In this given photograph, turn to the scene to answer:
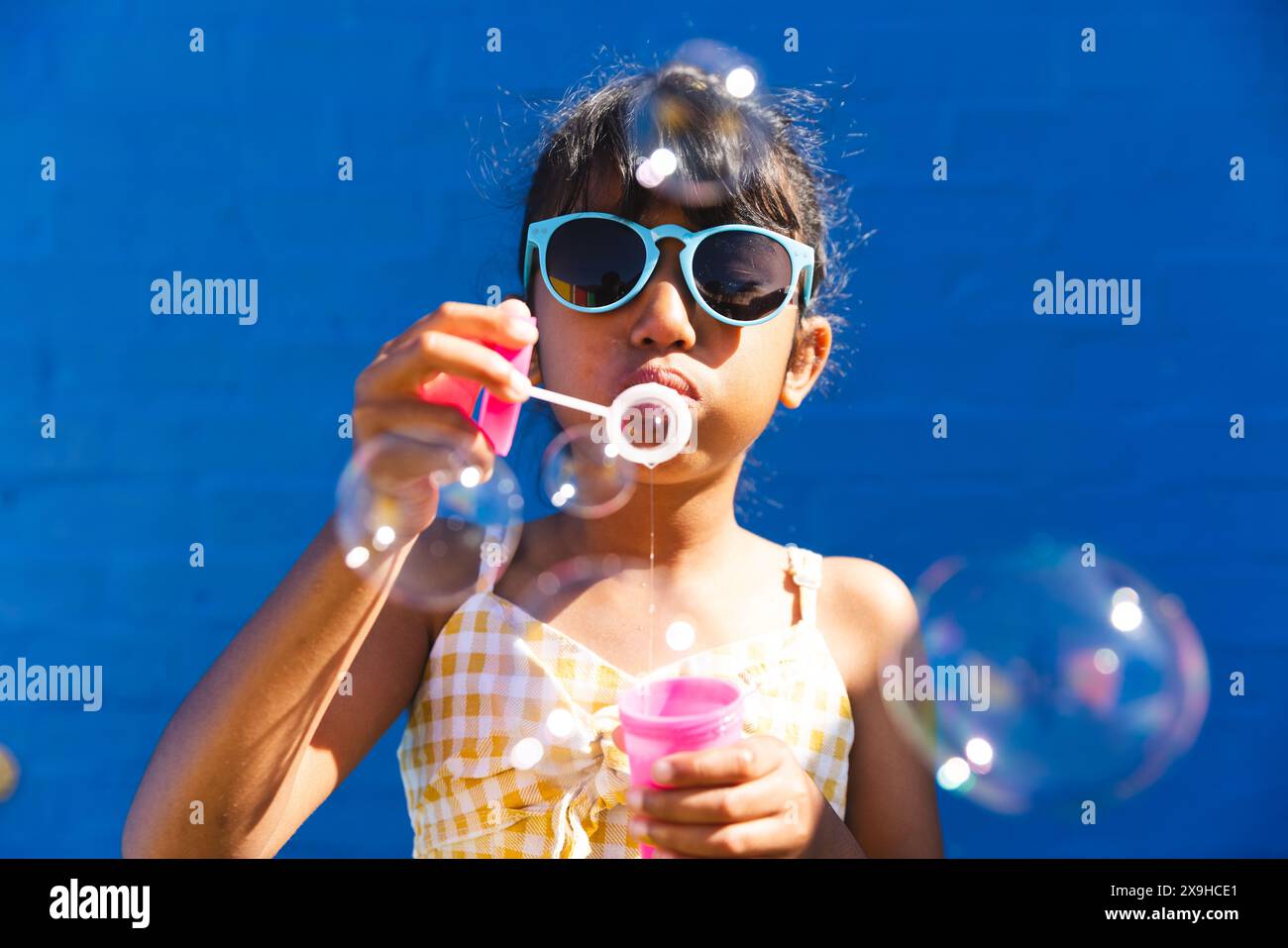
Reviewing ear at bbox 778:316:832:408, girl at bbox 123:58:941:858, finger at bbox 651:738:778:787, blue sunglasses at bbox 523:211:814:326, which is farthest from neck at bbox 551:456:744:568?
finger at bbox 651:738:778:787

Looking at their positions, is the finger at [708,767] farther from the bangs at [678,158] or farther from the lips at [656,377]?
the bangs at [678,158]

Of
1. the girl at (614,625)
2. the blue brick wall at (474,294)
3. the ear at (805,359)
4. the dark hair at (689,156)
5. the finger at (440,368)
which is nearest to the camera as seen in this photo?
the finger at (440,368)

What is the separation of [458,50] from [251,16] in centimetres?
35

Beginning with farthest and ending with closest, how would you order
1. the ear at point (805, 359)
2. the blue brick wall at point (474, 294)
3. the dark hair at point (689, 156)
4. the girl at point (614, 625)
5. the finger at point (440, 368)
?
Answer: the blue brick wall at point (474, 294) < the ear at point (805, 359) < the dark hair at point (689, 156) < the girl at point (614, 625) < the finger at point (440, 368)

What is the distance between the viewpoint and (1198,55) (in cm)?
179

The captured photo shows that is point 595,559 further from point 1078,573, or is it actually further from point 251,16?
point 251,16

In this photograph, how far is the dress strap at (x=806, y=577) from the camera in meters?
1.31

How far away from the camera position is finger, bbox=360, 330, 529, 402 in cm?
87

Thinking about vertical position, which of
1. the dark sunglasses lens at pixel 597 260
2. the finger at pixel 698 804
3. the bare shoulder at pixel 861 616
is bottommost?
the finger at pixel 698 804

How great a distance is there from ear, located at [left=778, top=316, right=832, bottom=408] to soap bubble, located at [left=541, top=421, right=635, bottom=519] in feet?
0.75

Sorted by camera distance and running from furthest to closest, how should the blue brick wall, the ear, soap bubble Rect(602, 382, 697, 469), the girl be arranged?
the blue brick wall
the ear
soap bubble Rect(602, 382, 697, 469)
the girl

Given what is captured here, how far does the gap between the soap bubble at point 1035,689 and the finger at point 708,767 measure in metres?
0.46

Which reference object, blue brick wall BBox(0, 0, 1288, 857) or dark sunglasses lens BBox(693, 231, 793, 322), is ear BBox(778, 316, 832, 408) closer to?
dark sunglasses lens BBox(693, 231, 793, 322)

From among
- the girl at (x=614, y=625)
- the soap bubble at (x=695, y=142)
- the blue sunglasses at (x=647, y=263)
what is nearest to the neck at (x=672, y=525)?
the girl at (x=614, y=625)
